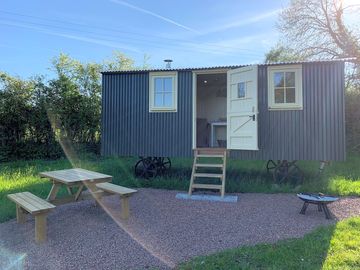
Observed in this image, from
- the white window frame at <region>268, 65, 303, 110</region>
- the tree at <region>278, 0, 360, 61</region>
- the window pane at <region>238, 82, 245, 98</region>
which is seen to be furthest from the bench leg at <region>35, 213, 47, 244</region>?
the tree at <region>278, 0, 360, 61</region>

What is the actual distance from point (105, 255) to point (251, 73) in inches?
189

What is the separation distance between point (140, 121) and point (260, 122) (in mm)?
2904

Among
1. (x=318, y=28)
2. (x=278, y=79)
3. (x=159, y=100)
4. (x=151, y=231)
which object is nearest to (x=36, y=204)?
(x=151, y=231)

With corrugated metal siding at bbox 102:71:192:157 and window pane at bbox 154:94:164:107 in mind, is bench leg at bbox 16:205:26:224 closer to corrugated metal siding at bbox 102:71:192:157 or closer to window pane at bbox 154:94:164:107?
corrugated metal siding at bbox 102:71:192:157

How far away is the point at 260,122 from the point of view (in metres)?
6.87

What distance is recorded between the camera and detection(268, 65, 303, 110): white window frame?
263 inches

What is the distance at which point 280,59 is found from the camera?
1780 centimetres

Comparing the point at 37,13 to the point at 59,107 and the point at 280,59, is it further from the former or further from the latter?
the point at 280,59

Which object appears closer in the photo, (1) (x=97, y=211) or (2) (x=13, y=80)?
(1) (x=97, y=211)

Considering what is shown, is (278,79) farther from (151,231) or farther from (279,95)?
(151,231)

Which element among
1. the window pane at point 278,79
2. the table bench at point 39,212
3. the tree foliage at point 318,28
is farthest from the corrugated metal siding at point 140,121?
the tree foliage at point 318,28

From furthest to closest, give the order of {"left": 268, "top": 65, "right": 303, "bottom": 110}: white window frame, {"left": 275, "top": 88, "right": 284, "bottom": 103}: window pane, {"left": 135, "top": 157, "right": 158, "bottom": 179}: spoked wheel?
{"left": 135, "top": 157, "right": 158, "bottom": 179}: spoked wheel < {"left": 275, "top": 88, "right": 284, "bottom": 103}: window pane < {"left": 268, "top": 65, "right": 303, "bottom": 110}: white window frame

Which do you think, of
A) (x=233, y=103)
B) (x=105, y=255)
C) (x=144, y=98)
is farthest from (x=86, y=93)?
(x=105, y=255)

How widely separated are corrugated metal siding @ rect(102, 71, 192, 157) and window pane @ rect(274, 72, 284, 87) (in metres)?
1.94
